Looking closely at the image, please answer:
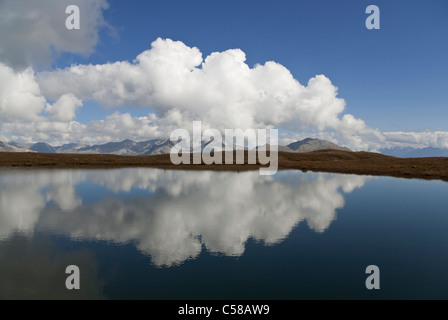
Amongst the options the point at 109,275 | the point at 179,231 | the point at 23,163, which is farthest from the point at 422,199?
the point at 23,163

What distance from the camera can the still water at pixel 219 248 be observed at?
1697 centimetres

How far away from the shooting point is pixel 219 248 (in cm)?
2361

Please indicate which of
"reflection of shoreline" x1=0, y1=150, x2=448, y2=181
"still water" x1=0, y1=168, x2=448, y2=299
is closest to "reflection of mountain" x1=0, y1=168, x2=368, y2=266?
"still water" x1=0, y1=168, x2=448, y2=299

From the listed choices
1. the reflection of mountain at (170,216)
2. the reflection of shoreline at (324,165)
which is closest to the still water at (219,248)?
the reflection of mountain at (170,216)

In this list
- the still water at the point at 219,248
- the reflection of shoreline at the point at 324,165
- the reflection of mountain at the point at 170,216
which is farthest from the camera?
the reflection of shoreline at the point at 324,165

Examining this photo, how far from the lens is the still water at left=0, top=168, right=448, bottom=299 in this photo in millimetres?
16969

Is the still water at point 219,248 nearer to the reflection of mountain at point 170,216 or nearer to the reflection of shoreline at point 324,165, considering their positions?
the reflection of mountain at point 170,216

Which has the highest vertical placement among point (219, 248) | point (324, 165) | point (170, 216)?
point (324, 165)

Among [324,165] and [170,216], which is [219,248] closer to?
[170,216]

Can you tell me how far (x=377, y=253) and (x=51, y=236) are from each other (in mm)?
31501

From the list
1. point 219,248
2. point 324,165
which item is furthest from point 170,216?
point 324,165

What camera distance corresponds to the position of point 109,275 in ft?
60.9

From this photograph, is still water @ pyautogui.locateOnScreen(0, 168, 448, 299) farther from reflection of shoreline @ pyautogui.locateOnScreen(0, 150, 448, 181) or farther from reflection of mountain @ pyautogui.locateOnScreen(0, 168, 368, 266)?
reflection of shoreline @ pyautogui.locateOnScreen(0, 150, 448, 181)
